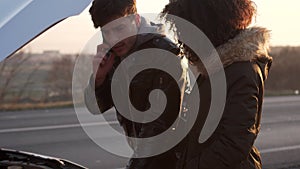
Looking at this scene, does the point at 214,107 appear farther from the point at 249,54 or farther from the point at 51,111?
the point at 51,111

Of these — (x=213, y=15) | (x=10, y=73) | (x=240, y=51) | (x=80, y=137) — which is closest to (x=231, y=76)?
(x=240, y=51)

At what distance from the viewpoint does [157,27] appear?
2.70 metres

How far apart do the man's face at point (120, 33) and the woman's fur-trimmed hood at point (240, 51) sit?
403mm

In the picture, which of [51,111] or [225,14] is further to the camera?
[51,111]

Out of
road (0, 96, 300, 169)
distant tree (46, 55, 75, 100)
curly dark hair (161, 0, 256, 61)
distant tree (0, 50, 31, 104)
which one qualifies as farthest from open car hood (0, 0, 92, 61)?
distant tree (46, 55, 75, 100)

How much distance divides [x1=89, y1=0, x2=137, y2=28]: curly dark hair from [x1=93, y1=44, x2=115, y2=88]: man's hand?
14 cm

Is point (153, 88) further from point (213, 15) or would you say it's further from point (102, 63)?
point (213, 15)

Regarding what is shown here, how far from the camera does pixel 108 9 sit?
8.29 ft

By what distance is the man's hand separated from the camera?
104 inches

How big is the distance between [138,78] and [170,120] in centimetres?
25

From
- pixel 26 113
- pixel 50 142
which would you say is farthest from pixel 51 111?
pixel 50 142

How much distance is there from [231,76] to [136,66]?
0.55 meters

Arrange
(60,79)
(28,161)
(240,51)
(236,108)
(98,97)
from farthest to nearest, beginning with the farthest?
(60,79)
(98,97)
(28,161)
(240,51)
(236,108)

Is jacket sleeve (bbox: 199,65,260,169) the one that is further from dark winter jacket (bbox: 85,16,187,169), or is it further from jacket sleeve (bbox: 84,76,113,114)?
jacket sleeve (bbox: 84,76,113,114)
